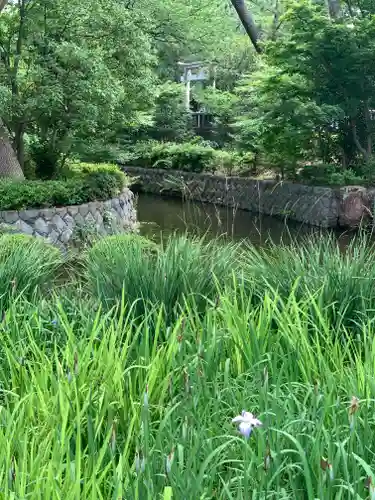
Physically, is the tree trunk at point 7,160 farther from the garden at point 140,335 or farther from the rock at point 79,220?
the rock at point 79,220

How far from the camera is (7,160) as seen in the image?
998 centimetres

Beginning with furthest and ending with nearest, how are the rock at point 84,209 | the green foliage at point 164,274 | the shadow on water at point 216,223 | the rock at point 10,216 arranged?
the shadow on water at point 216,223 < the rock at point 84,209 < the rock at point 10,216 < the green foliage at point 164,274

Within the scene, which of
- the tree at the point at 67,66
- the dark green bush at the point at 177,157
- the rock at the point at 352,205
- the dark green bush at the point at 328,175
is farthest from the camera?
the dark green bush at the point at 177,157

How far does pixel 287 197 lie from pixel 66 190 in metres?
6.37

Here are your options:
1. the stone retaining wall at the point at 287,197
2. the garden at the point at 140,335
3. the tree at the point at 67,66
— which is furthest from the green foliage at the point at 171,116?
the tree at the point at 67,66

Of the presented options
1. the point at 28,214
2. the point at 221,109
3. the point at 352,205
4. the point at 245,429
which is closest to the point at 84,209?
the point at 28,214

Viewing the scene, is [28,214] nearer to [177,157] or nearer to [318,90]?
[318,90]

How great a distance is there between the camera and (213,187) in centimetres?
1806

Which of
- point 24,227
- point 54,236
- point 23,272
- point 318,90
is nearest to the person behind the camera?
point 23,272

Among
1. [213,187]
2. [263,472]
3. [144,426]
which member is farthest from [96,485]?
[213,187]

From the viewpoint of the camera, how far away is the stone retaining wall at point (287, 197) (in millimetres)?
12938

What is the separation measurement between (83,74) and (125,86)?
4.71ft

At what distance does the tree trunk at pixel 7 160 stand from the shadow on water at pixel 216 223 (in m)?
2.32

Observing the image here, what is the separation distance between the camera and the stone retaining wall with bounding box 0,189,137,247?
8945 millimetres
